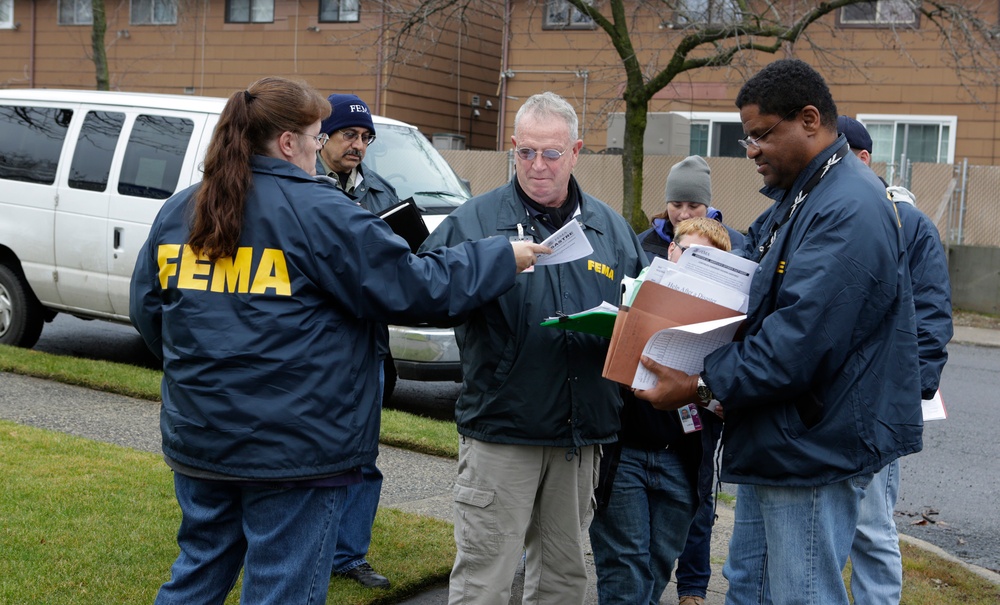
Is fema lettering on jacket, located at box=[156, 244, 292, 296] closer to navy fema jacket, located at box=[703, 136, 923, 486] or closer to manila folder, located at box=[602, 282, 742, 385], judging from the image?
manila folder, located at box=[602, 282, 742, 385]

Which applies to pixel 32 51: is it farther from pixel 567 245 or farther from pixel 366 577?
pixel 567 245

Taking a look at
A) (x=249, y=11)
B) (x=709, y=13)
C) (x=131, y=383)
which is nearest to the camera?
(x=131, y=383)

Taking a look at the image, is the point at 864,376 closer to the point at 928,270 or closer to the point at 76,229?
the point at 928,270

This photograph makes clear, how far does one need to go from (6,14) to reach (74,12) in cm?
233

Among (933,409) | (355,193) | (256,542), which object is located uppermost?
(355,193)

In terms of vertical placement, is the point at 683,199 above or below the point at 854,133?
below

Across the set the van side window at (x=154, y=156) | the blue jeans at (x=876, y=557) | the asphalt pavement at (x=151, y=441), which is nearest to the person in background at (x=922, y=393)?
the blue jeans at (x=876, y=557)

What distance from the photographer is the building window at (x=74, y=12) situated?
84.3 ft

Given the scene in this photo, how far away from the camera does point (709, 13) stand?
53.9ft

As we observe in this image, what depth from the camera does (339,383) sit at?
9.95ft

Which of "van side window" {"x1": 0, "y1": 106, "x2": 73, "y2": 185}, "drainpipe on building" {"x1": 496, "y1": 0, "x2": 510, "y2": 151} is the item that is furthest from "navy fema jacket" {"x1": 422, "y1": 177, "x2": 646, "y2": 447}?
"drainpipe on building" {"x1": 496, "y1": 0, "x2": 510, "y2": 151}

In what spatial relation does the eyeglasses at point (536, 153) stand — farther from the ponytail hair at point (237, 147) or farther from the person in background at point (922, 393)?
the person in background at point (922, 393)

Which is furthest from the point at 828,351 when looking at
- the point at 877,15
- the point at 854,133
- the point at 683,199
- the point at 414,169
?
the point at 877,15

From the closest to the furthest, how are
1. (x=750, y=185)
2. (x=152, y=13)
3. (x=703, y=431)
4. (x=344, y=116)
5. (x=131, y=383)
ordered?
(x=703, y=431) < (x=344, y=116) < (x=131, y=383) < (x=750, y=185) < (x=152, y=13)
